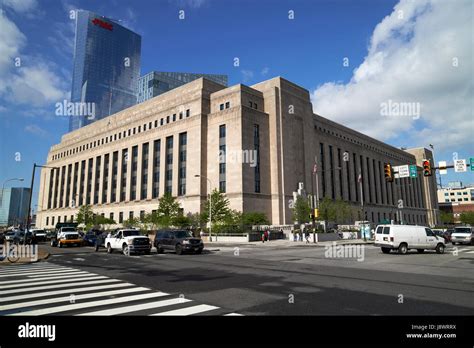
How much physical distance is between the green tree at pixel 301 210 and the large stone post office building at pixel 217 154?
322 inches

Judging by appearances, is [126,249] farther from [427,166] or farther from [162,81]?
[162,81]

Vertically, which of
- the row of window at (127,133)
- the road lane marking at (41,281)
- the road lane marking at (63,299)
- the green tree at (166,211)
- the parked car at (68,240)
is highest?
the row of window at (127,133)

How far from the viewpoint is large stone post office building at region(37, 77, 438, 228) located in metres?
57.9

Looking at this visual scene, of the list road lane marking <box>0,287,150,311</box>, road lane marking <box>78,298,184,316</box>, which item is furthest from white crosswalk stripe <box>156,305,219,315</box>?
road lane marking <box>0,287,150,311</box>

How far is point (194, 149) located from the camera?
6178 centimetres

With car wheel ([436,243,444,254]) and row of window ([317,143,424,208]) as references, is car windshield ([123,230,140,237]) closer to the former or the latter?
car wheel ([436,243,444,254])

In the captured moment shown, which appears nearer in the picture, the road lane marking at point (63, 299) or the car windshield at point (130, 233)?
the road lane marking at point (63, 299)

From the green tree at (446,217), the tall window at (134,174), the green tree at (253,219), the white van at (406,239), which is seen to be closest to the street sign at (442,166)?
the white van at (406,239)

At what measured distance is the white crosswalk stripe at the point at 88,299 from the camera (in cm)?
732

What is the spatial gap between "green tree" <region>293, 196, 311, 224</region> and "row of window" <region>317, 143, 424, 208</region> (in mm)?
14073

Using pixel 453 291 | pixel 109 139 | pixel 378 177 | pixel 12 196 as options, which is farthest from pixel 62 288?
pixel 12 196

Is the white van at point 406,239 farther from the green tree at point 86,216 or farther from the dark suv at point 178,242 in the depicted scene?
the green tree at point 86,216

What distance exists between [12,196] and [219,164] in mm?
132694
